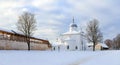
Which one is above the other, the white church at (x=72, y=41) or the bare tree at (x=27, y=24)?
the bare tree at (x=27, y=24)

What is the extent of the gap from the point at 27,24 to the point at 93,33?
26.0 meters

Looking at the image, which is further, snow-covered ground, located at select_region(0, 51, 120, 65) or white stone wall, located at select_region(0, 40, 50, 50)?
white stone wall, located at select_region(0, 40, 50, 50)

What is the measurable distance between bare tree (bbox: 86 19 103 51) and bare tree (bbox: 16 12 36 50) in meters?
23.1

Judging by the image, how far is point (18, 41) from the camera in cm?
5597

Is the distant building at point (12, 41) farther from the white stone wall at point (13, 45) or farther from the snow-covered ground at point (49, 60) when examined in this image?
the snow-covered ground at point (49, 60)

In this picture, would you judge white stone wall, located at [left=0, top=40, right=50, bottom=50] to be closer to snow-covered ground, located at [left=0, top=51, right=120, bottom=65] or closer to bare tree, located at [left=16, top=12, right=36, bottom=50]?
bare tree, located at [left=16, top=12, right=36, bottom=50]

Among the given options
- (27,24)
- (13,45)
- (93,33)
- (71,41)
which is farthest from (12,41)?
(71,41)

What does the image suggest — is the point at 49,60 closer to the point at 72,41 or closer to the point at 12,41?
the point at 12,41

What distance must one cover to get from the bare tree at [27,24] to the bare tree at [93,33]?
2311cm

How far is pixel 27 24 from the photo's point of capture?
2368 inches

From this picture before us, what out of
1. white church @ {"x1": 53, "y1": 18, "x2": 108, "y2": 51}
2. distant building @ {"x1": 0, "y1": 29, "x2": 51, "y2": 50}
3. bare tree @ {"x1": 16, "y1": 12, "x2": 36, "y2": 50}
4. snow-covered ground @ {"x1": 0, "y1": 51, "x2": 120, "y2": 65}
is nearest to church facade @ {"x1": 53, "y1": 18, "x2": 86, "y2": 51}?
white church @ {"x1": 53, "y1": 18, "x2": 108, "y2": 51}

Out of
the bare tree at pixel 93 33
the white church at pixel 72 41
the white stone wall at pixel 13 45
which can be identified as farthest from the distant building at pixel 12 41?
the white church at pixel 72 41

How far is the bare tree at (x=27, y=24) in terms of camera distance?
60.1m

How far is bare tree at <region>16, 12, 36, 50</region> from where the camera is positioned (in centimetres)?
6006
